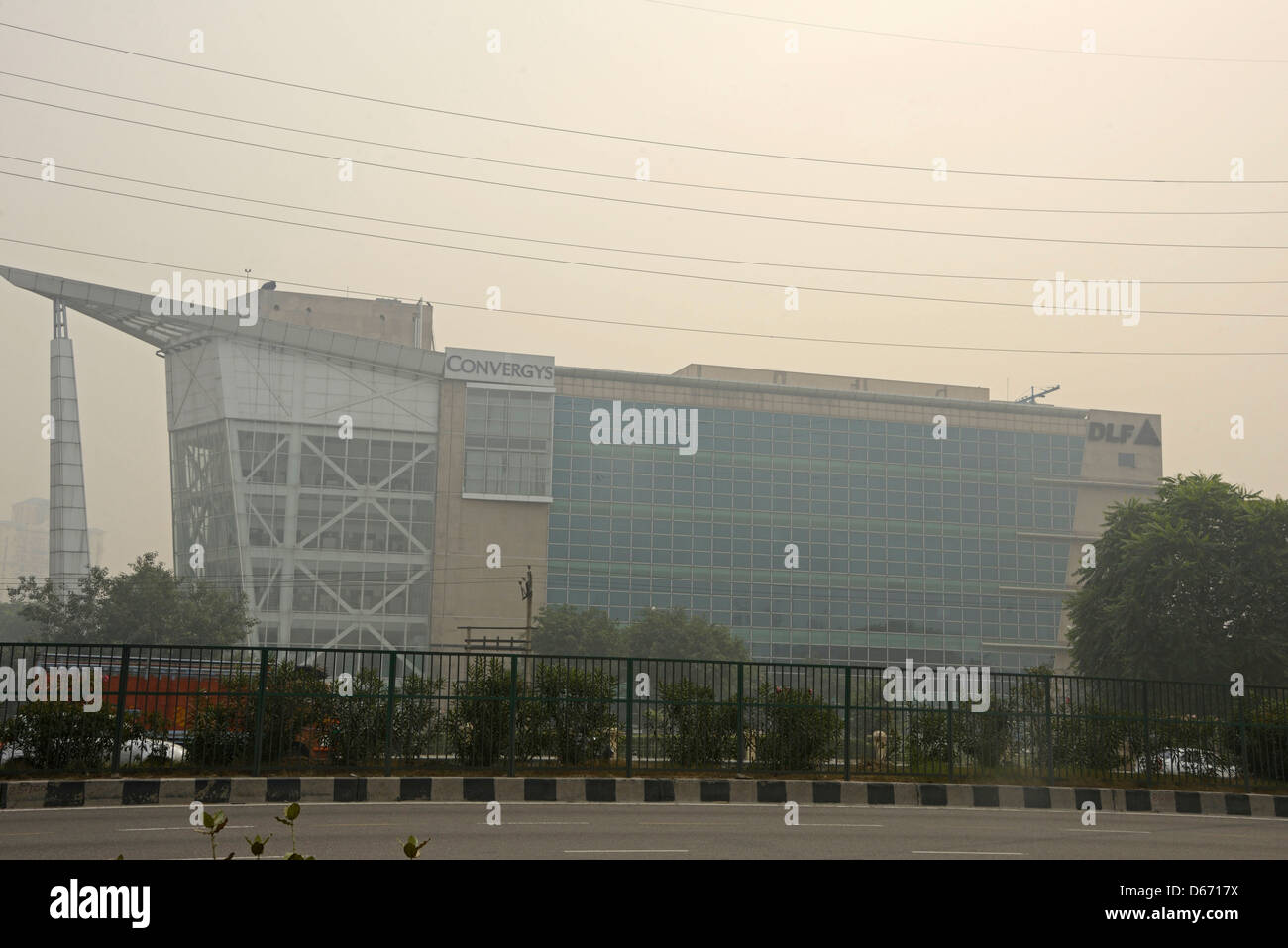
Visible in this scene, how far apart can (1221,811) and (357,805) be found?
14.1m

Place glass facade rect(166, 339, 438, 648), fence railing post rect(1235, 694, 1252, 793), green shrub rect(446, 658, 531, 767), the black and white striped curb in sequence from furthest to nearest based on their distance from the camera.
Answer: glass facade rect(166, 339, 438, 648) → fence railing post rect(1235, 694, 1252, 793) → green shrub rect(446, 658, 531, 767) → the black and white striped curb

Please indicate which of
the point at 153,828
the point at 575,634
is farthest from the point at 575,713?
the point at 575,634

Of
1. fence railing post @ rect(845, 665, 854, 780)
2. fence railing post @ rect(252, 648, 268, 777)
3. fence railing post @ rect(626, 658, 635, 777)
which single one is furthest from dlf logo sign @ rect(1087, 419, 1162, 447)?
fence railing post @ rect(252, 648, 268, 777)

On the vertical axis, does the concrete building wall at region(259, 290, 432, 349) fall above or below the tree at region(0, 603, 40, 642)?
above

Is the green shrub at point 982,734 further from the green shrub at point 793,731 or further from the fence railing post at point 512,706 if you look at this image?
the fence railing post at point 512,706

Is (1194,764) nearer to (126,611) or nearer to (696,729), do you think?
(696,729)

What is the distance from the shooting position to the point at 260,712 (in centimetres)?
1656

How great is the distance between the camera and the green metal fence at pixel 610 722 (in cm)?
1667

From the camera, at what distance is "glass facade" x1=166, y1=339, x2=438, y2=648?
292 ft

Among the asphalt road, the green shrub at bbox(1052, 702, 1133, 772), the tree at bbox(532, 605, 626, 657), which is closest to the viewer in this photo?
the asphalt road

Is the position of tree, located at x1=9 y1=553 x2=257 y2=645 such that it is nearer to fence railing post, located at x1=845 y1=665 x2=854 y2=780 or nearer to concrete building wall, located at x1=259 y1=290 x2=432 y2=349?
concrete building wall, located at x1=259 y1=290 x2=432 y2=349

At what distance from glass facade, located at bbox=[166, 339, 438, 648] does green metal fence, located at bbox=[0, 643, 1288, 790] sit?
234 ft

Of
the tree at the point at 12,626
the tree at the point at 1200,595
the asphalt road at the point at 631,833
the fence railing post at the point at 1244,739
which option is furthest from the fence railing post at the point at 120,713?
the tree at the point at 12,626

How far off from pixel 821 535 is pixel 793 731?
83174 millimetres
